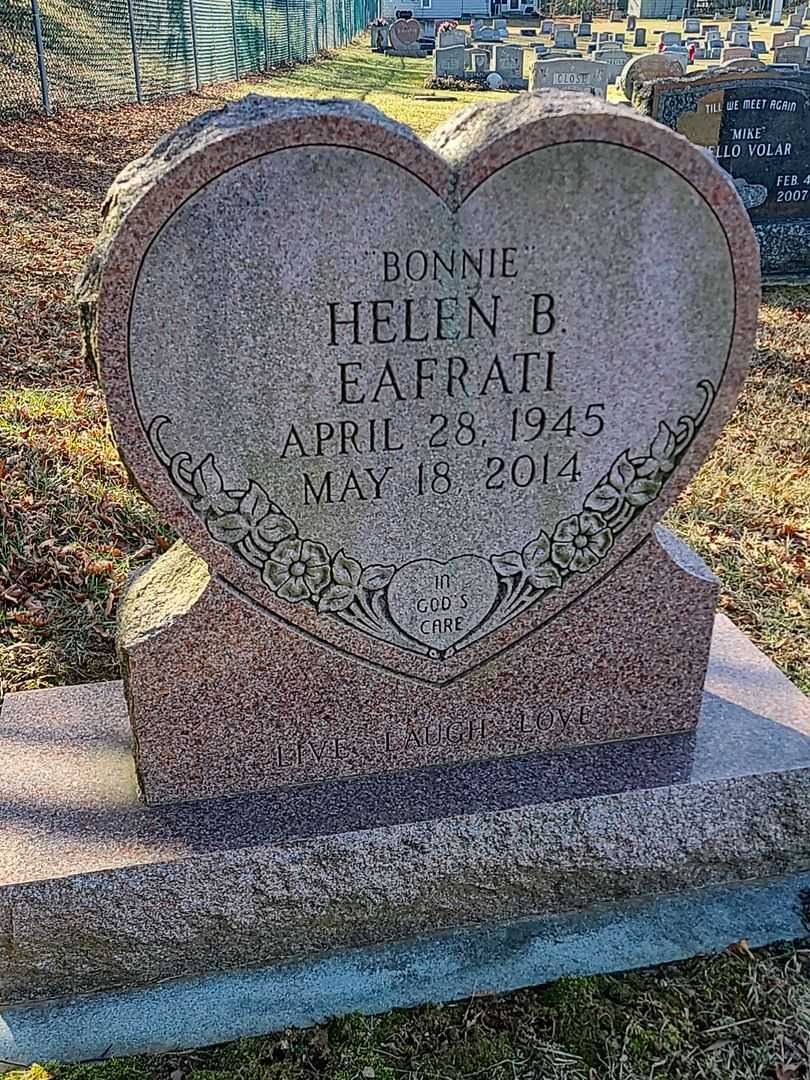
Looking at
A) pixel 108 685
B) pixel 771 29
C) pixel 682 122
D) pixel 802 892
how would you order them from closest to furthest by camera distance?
1. pixel 802 892
2. pixel 108 685
3. pixel 682 122
4. pixel 771 29

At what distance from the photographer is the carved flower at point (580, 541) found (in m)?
2.73

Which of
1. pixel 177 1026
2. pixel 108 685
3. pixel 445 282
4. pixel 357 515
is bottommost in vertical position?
pixel 177 1026

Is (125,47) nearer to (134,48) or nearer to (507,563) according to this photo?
(134,48)

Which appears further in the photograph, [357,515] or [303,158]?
[357,515]

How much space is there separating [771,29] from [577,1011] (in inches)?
1809

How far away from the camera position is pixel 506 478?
2.65 metres

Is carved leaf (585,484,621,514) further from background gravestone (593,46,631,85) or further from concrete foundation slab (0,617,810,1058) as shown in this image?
Answer: background gravestone (593,46,631,85)

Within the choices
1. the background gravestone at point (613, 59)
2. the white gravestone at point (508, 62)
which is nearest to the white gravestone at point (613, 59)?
the background gravestone at point (613, 59)

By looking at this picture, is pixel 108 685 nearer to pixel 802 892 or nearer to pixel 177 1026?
pixel 177 1026

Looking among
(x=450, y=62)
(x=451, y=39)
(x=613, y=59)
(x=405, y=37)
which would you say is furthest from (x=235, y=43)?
(x=405, y=37)

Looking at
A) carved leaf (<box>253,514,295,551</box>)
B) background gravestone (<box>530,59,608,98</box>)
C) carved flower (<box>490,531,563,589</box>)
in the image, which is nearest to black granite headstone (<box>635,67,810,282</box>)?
carved flower (<box>490,531,563,589</box>)

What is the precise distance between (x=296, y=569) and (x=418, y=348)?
25.4 inches

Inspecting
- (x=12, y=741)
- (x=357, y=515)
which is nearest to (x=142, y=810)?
(x=12, y=741)

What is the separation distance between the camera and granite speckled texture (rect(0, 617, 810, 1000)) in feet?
8.32
